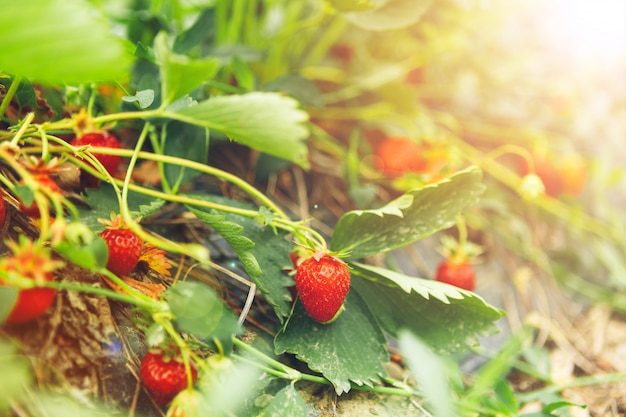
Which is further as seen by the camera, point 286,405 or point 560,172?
point 560,172

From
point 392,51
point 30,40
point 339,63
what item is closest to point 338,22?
point 339,63

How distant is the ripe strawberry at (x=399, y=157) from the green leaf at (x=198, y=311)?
67 centimetres

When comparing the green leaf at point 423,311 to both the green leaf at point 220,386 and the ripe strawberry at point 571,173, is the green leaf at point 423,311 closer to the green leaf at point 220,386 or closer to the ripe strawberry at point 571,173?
the green leaf at point 220,386

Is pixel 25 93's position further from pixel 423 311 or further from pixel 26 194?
pixel 423 311

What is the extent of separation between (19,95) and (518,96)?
143 cm

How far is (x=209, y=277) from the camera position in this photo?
28.9 inches

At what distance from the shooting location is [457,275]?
35.3 inches

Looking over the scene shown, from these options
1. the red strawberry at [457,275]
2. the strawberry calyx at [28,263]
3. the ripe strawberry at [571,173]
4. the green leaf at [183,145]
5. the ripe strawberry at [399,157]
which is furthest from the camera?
the ripe strawberry at [571,173]

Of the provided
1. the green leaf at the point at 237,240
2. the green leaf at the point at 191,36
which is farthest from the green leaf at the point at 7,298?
the green leaf at the point at 191,36

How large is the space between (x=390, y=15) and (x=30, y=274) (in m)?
0.80

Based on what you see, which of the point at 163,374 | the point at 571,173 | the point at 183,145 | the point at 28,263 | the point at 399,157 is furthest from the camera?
the point at 571,173

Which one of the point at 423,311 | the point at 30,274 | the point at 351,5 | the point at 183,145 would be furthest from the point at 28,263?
the point at 351,5

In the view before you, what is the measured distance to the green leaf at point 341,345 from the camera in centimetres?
62

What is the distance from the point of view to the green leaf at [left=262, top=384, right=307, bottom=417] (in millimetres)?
560
